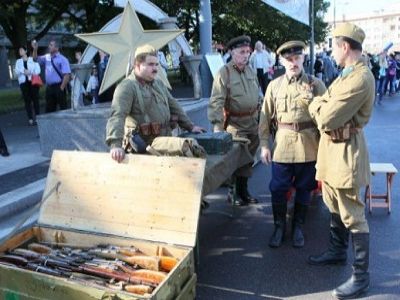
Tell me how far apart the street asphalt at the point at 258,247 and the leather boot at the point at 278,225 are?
65 mm

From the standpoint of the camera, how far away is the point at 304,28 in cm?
3462

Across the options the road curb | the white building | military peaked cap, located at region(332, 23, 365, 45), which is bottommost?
the road curb

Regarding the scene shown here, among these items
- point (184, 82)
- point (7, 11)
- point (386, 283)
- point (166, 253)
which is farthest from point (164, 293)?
point (184, 82)

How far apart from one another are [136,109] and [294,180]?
1.61 meters

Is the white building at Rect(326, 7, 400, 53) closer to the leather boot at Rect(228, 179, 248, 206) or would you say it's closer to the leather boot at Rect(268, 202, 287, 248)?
the leather boot at Rect(228, 179, 248, 206)

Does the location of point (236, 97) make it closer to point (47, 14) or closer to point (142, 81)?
point (142, 81)

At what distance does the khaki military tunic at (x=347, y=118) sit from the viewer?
318cm

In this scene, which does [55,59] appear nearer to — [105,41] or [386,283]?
[105,41]

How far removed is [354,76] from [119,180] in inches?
74.0

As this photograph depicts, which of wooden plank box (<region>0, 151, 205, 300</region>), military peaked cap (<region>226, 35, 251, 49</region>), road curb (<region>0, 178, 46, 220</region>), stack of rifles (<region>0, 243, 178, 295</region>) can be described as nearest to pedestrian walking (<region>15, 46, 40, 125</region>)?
road curb (<region>0, 178, 46, 220</region>)

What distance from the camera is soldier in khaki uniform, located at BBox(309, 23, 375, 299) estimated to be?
320cm

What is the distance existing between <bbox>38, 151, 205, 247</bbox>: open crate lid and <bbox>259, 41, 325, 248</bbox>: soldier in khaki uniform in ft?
3.73

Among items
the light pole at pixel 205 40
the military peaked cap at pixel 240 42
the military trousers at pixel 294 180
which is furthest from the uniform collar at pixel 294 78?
the light pole at pixel 205 40

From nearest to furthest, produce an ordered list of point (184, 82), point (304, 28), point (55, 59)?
point (55, 59), point (184, 82), point (304, 28)
